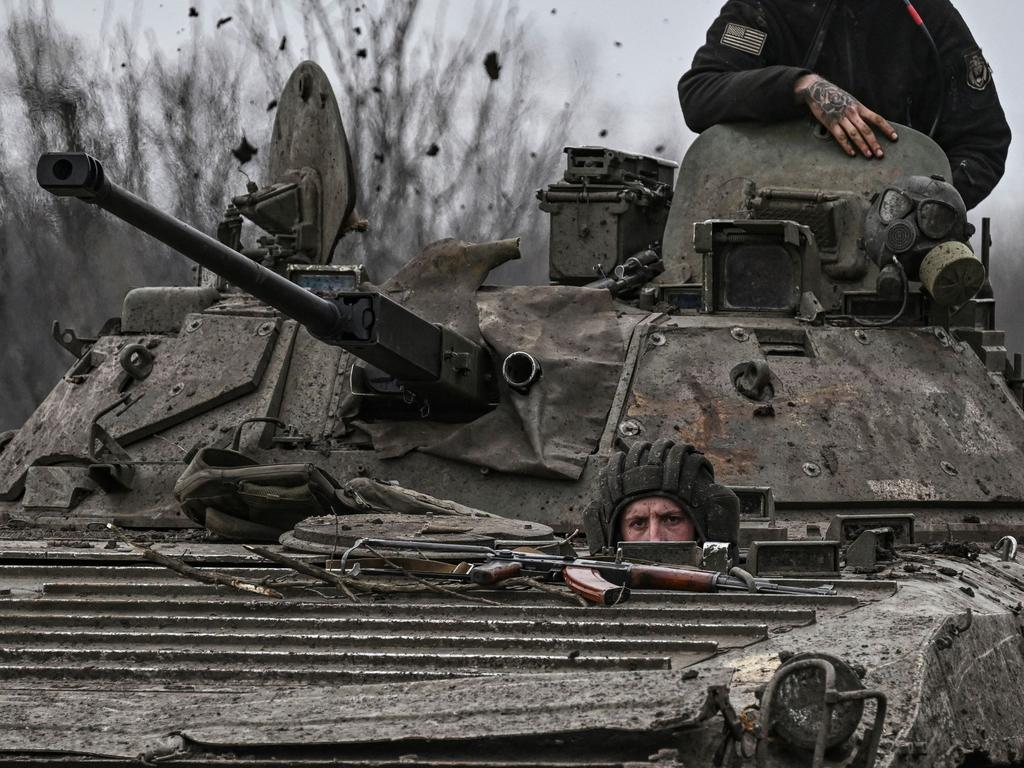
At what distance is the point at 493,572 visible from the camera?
6223mm

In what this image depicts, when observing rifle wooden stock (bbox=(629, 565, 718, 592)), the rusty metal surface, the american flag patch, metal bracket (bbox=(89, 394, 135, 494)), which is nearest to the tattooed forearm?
the american flag patch

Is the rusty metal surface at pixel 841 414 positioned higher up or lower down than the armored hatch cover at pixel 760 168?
lower down

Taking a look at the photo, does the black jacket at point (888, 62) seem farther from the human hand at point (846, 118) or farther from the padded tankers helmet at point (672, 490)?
the padded tankers helmet at point (672, 490)

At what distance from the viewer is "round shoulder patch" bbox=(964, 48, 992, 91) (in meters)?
11.7

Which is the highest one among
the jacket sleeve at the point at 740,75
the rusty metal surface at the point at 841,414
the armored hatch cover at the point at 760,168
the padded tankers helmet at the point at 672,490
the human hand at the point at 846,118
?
the jacket sleeve at the point at 740,75

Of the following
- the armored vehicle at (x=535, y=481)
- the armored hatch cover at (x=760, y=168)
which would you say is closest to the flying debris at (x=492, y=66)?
the armored vehicle at (x=535, y=481)

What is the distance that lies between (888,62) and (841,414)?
3.44 metres

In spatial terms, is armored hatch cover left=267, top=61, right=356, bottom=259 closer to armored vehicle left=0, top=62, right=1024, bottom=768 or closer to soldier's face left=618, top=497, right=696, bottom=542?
armored vehicle left=0, top=62, right=1024, bottom=768

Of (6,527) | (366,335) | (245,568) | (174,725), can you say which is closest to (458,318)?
(366,335)

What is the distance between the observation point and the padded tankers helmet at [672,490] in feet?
23.1

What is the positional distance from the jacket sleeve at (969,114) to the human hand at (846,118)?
3.56 ft

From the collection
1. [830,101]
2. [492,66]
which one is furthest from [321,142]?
[492,66]

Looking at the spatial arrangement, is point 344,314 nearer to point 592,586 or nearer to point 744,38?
point 592,586

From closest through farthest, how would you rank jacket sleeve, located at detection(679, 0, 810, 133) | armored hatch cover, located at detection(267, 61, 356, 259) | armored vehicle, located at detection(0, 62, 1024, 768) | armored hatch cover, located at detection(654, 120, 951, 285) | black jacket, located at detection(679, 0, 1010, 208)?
armored vehicle, located at detection(0, 62, 1024, 768) → armored hatch cover, located at detection(654, 120, 951, 285) → jacket sleeve, located at detection(679, 0, 810, 133) → armored hatch cover, located at detection(267, 61, 356, 259) → black jacket, located at detection(679, 0, 1010, 208)
